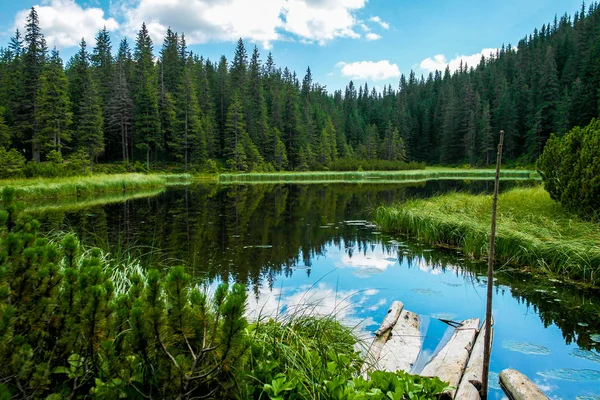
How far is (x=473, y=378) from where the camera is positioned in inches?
142

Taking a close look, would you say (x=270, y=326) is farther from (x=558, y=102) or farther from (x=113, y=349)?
(x=558, y=102)

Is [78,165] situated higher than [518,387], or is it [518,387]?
[78,165]

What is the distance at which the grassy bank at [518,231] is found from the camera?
7.67 meters

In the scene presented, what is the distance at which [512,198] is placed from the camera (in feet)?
45.3

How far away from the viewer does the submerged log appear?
3322mm

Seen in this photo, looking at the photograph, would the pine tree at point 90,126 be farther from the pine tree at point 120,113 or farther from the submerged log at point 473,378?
the submerged log at point 473,378

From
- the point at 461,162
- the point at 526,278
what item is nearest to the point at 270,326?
the point at 526,278

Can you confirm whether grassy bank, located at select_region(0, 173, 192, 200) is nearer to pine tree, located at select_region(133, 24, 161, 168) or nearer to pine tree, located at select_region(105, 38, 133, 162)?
pine tree, located at select_region(133, 24, 161, 168)

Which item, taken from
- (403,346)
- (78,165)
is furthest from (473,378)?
(78,165)

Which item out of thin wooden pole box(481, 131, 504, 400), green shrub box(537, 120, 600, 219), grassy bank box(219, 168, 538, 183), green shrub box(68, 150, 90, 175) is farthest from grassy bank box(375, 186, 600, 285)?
grassy bank box(219, 168, 538, 183)

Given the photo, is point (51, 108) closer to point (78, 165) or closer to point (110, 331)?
point (78, 165)

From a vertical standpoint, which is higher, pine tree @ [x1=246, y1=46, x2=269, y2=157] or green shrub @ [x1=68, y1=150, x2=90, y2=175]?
pine tree @ [x1=246, y1=46, x2=269, y2=157]

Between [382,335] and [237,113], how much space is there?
183 ft

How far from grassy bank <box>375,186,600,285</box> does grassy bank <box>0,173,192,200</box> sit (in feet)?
57.3
